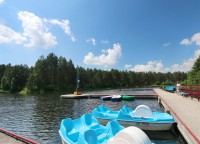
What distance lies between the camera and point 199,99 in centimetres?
2922

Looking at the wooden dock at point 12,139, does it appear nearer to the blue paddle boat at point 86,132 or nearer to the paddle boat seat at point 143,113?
the blue paddle boat at point 86,132

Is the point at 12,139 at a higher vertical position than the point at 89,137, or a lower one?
lower

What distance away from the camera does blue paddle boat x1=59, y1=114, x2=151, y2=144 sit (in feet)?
22.9

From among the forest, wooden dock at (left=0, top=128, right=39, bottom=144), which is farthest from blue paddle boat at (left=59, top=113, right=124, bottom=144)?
the forest

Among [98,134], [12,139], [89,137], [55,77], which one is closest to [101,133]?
[98,134]

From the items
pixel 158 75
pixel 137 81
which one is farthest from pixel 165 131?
pixel 158 75

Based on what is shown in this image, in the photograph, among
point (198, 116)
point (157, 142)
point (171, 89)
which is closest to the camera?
point (157, 142)

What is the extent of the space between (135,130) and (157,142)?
9802 millimetres

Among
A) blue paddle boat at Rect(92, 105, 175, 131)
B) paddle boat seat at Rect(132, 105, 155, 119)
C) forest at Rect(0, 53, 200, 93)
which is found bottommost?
blue paddle boat at Rect(92, 105, 175, 131)

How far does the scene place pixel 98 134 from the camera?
12781 mm

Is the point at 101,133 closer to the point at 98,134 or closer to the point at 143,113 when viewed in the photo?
the point at 98,134

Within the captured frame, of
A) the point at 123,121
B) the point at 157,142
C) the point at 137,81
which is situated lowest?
the point at 157,142

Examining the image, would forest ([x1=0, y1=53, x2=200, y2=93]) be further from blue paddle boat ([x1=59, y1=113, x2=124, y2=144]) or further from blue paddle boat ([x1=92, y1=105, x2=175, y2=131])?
blue paddle boat ([x1=59, y1=113, x2=124, y2=144])

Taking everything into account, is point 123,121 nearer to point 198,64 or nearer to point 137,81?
point 198,64
